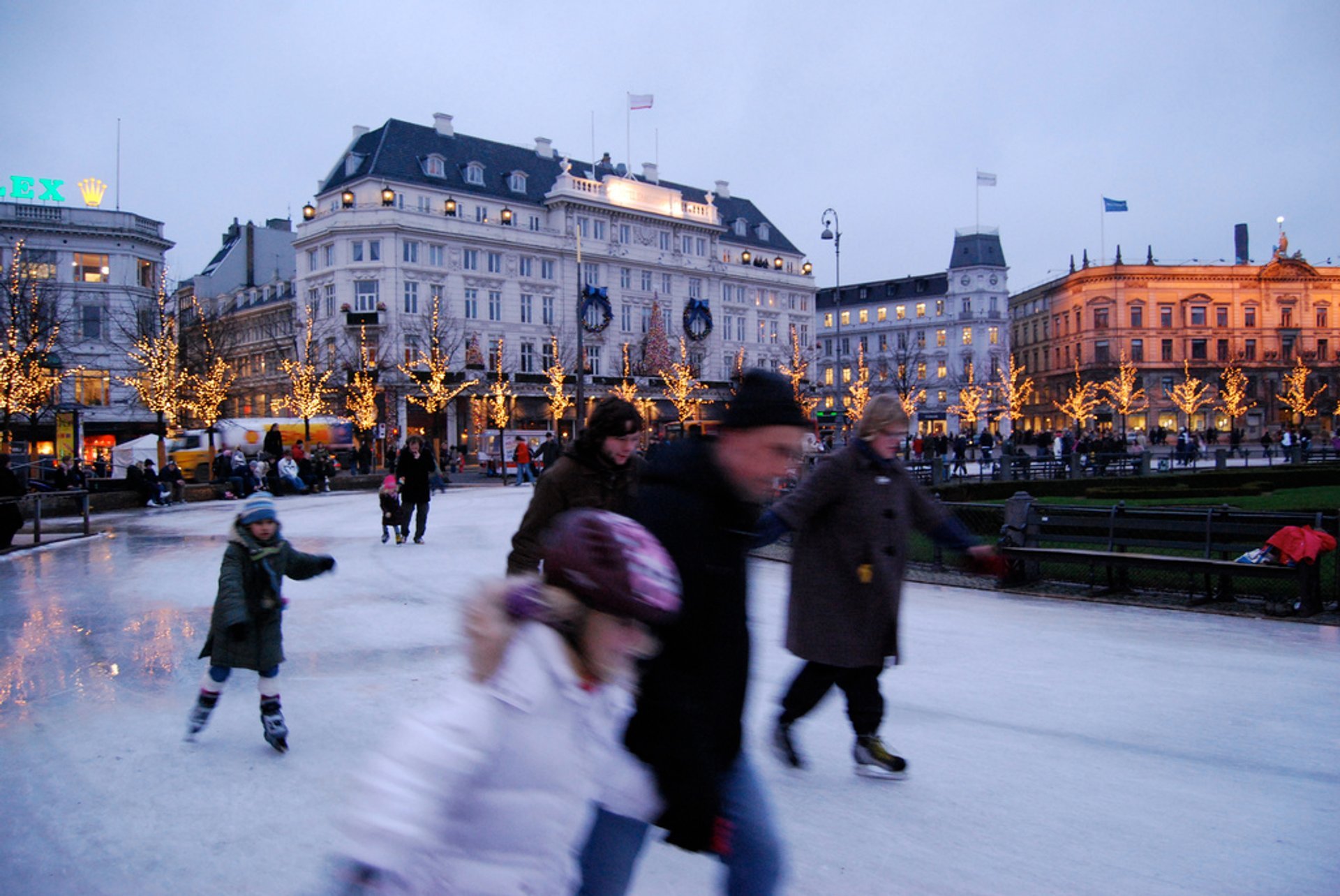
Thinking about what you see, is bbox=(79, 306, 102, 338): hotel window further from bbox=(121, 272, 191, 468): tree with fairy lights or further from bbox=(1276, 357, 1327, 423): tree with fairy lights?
bbox=(1276, 357, 1327, 423): tree with fairy lights

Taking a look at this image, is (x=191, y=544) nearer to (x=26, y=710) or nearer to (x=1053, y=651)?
(x=26, y=710)

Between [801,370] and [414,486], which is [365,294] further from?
[414,486]

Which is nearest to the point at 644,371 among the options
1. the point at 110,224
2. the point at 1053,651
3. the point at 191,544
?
the point at 110,224

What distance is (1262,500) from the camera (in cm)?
1975

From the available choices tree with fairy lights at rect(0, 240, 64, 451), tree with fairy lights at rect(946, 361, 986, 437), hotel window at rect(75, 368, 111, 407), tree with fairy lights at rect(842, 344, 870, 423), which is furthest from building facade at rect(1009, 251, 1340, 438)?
tree with fairy lights at rect(0, 240, 64, 451)

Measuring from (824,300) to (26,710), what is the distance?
328ft

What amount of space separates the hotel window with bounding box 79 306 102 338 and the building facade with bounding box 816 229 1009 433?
5471 centimetres

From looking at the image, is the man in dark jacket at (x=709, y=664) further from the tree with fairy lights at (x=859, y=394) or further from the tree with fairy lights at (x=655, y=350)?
the tree with fairy lights at (x=655, y=350)

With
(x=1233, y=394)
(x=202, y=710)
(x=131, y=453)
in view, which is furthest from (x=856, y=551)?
(x=1233, y=394)

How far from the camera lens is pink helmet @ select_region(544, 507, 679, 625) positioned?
1790 mm

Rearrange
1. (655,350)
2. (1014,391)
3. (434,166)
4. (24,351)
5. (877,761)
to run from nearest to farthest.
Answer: (877,761) → (24,351) → (434,166) → (655,350) → (1014,391)

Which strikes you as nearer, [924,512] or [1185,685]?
[924,512]

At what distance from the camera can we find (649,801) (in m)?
2.13

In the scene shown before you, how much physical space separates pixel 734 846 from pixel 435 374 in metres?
44.5
